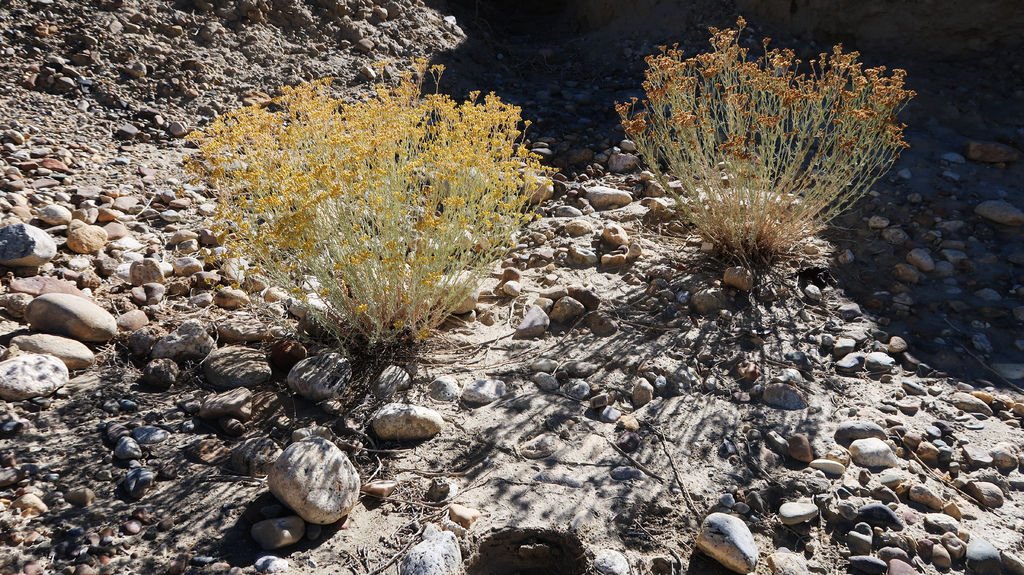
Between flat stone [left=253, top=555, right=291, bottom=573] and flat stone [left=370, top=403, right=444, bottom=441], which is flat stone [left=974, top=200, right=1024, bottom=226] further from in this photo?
flat stone [left=253, top=555, right=291, bottom=573]

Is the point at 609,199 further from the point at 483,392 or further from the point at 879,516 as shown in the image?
the point at 879,516

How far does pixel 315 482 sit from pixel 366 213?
1302mm

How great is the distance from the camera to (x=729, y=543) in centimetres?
240

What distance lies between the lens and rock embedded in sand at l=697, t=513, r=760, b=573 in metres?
2.37

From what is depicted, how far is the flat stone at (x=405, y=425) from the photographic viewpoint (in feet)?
9.70

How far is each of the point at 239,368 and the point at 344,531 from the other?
1.08 m

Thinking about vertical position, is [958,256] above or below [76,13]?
above

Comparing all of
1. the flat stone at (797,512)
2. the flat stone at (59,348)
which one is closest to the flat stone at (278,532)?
the flat stone at (59,348)

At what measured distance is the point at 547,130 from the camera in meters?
6.22

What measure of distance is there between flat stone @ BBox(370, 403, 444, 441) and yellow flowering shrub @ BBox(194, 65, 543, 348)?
46cm

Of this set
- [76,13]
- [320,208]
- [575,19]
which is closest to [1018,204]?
[320,208]

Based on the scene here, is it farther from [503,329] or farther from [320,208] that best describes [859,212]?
[320,208]

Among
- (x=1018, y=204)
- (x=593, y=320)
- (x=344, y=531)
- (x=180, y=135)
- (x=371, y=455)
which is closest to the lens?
(x=344, y=531)

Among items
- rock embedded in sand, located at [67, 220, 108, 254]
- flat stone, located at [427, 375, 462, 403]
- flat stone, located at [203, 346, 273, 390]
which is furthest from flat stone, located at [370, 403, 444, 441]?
rock embedded in sand, located at [67, 220, 108, 254]
